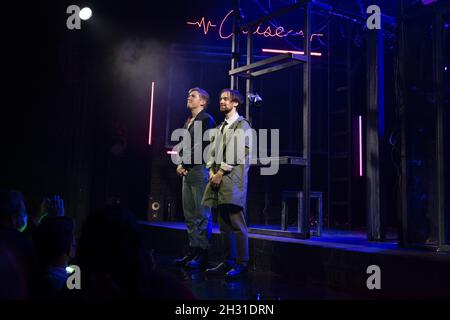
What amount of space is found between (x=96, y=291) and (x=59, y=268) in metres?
0.73

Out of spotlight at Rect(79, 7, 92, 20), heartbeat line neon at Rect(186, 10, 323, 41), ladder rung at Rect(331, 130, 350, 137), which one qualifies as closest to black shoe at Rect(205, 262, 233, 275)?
ladder rung at Rect(331, 130, 350, 137)

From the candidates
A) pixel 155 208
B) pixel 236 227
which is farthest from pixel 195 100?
pixel 155 208

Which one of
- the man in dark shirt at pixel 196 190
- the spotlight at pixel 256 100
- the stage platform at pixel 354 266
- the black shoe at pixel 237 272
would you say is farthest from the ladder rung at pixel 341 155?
the black shoe at pixel 237 272

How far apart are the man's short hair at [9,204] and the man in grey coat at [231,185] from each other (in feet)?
6.40

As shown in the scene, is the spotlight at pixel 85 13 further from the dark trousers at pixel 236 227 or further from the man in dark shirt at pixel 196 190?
the dark trousers at pixel 236 227

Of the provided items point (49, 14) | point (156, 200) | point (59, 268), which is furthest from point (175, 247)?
point (49, 14)

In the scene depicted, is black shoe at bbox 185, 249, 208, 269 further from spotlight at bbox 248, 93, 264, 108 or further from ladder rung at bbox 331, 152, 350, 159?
ladder rung at bbox 331, 152, 350, 159

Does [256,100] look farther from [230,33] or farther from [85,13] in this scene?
[85,13]

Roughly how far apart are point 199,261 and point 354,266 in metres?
1.61

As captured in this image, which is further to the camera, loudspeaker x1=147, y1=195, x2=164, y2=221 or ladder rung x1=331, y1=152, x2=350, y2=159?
ladder rung x1=331, y1=152, x2=350, y2=159

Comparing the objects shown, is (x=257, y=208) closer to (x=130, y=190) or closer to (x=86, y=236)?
(x=130, y=190)

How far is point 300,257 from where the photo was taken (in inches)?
155

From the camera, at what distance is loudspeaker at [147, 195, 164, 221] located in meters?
7.24

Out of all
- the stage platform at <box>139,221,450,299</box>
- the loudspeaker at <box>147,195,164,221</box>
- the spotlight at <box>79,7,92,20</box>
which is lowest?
the stage platform at <box>139,221,450,299</box>
